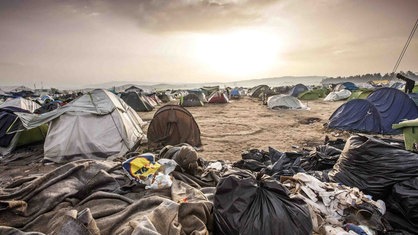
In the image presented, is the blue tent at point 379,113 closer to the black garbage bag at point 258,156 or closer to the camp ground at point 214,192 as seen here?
the camp ground at point 214,192

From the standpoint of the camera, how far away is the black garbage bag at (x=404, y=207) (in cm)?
312

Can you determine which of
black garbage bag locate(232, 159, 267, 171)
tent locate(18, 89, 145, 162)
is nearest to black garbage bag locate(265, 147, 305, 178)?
black garbage bag locate(232, 159, 267, 171)

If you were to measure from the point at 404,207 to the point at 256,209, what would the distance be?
7.52ft

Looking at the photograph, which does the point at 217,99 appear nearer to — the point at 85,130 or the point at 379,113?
the point at 379,113

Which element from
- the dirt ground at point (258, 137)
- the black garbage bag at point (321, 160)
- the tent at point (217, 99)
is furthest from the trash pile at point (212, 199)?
the tent at point (217, 99)

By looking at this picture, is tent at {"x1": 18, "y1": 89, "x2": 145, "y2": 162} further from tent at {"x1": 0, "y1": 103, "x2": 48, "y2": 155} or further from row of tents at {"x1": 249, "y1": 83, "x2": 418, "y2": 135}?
row of tents at {"x1": 249, "y1": 83, "x2": 418, "y2": 135}

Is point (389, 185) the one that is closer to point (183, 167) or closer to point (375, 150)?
point (375, 150)

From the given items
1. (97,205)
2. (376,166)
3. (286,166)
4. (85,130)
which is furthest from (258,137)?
(97,205)

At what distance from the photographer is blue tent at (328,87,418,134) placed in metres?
10.0

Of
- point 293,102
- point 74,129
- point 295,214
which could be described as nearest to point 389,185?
point 295,214

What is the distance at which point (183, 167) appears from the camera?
431 centimetres

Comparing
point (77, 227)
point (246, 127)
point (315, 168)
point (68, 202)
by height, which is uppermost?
point (77, 227)

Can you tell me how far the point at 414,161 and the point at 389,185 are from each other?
51 cm

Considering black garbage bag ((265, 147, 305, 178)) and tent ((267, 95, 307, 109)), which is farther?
tent ((267, 95, 307, 109))
